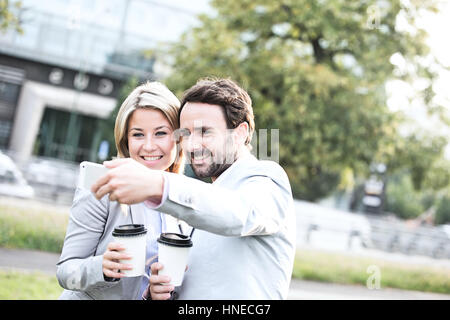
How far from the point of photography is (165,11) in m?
27.1

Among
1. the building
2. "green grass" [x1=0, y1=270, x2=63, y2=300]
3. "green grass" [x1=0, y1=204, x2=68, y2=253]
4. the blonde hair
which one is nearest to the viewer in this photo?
the blonde hair

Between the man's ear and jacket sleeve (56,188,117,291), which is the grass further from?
the man's ear

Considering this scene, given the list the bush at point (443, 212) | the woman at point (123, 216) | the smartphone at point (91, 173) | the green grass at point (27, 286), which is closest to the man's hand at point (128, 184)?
the smartphone at point (91, 173)

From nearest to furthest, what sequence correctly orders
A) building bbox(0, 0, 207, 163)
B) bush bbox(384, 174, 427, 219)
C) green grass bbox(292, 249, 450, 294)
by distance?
green grass bbox(292, 249, 450, 294) → building bbox(0, 0, 207, 163) → bush bbox(384, 174, 427, 219)

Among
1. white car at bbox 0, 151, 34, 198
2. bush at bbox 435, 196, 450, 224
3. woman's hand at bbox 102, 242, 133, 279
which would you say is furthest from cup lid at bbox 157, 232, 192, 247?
bush at bbox 435, 196, 450, 224

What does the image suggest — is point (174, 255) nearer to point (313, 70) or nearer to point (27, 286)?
point (27, 286)

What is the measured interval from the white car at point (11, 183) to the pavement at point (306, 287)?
371 centimetres

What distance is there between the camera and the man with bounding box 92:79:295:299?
1139 mm

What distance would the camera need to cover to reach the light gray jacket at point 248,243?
1270mm

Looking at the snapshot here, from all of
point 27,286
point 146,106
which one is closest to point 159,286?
point 146,106

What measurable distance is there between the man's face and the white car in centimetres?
1053

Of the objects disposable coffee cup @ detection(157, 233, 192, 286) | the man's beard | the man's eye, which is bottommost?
disposable coffee cup @ detection(157, 233, 192, 286)

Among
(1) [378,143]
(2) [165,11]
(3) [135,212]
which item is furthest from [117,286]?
(2) [165,11]

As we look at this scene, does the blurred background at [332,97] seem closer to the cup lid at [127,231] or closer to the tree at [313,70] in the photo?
the tree at [313,70]
